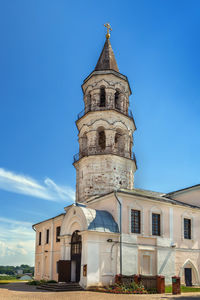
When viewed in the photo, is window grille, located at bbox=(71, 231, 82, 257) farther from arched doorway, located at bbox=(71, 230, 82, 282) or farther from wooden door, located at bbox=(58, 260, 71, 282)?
wooden door, located at bbox=(58, 260, 71, 282)

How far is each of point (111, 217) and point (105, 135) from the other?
304 inches

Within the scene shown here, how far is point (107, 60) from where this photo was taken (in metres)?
28.7

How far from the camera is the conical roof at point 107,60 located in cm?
2823

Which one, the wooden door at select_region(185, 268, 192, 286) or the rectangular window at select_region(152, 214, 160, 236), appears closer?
the rectangular window at select_region(152, 214, 160, 236)

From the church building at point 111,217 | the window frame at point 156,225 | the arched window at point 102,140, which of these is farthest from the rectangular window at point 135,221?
the arched window at point 102,140

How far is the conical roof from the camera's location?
28234 millimetres

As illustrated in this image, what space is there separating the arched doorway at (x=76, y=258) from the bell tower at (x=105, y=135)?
4228mm

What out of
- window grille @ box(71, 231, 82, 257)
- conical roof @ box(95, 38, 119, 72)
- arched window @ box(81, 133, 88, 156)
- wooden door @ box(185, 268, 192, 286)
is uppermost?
conical roof @ box(95, 38, 119, 72)

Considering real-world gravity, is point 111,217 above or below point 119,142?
below

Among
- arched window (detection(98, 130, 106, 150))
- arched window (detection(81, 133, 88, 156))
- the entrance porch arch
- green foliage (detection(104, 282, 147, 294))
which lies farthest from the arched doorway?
arched window (detection(98, 130, 106, 150))

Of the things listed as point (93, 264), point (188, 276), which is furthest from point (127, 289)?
point (188, 276)

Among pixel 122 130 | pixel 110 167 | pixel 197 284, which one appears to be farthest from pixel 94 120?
pixel 197 284

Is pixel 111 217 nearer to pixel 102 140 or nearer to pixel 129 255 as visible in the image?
pixel 129 255

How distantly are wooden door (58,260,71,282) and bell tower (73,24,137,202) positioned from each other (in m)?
5.42
